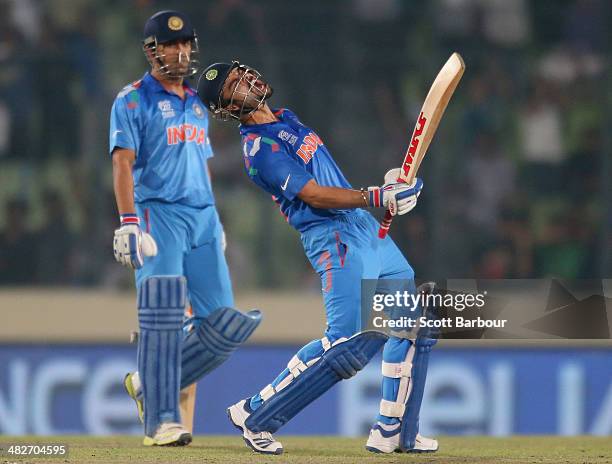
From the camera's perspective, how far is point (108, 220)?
→ 8445mm

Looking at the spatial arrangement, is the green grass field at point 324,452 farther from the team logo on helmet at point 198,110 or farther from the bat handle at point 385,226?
the team logo on helmet at point 198,110

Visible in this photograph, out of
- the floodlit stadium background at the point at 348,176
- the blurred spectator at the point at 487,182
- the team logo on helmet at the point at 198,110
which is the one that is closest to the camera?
the team logo on helmet at the point at 198,110

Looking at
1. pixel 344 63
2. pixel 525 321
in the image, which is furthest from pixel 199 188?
pixel 344 63

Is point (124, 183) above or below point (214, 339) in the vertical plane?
above

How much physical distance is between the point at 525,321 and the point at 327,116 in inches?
166

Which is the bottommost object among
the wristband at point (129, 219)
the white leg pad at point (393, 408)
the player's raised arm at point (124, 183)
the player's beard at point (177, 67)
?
the white leg pad at point (393, 408)

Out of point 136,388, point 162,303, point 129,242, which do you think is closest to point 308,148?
point 129,242

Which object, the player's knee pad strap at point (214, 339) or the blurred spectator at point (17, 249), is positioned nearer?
the player's knee pad strap at point (214, 339)

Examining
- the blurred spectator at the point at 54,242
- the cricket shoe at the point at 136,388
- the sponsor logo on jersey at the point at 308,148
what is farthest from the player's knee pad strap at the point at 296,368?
the blurred spectator at the point at 54,242

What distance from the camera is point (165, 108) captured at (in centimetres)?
542

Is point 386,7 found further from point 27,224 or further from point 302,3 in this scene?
point 27,224

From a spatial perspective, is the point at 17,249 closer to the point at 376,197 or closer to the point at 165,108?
the point at 165,108

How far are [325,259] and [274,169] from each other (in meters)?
0.41

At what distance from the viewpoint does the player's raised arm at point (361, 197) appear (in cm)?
475
